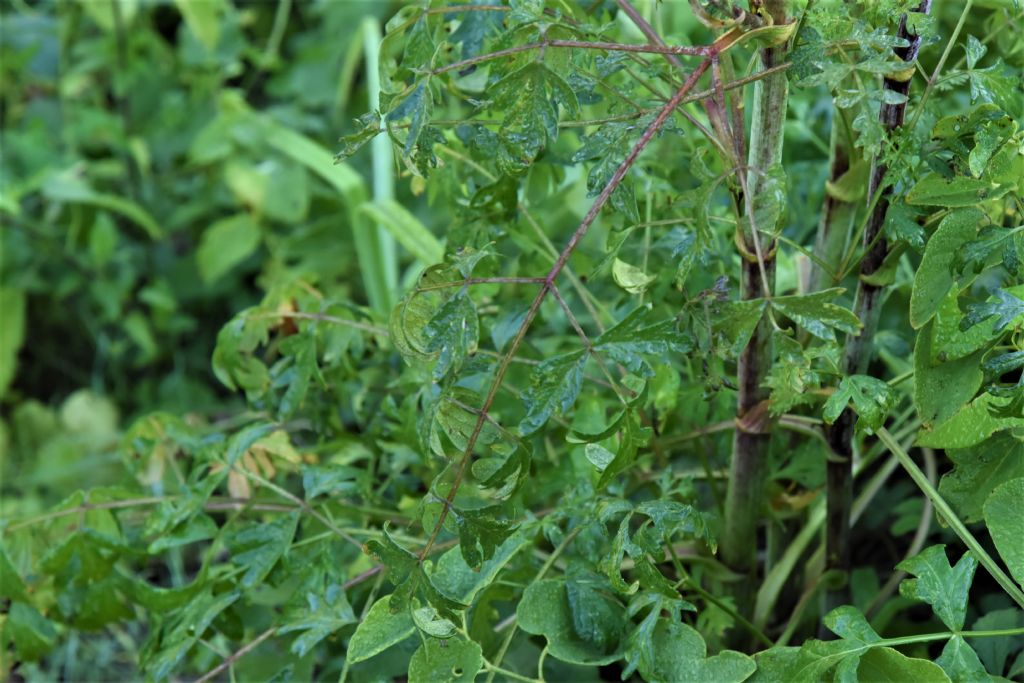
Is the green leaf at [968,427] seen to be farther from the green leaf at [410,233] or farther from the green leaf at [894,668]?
the green leaf at [410,233]

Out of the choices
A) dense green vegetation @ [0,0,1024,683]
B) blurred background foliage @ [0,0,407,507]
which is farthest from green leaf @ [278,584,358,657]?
blurred background foliage @ [0,0,407,507]

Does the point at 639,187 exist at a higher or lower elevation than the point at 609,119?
lower

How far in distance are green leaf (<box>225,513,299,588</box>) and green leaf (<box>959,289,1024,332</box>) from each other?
471mm

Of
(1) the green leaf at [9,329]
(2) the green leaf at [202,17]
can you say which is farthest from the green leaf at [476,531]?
(2) the green leaf at [202,17]

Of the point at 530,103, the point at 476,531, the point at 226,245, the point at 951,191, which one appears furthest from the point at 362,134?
the point at 226,245

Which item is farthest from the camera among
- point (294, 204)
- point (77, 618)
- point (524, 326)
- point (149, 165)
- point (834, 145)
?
point (149, 165)

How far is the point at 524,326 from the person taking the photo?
0.53m

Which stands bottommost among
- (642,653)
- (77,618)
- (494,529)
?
(77,618)

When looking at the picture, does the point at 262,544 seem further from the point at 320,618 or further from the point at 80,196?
the point at 80,196

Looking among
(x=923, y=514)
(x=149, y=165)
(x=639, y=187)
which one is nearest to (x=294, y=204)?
(x=149, y=165)

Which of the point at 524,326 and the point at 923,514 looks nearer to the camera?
the point at 524,326

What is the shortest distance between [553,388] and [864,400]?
17cm

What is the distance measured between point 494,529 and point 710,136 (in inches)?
9.7

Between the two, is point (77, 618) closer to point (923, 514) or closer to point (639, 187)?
point (639, 187)
